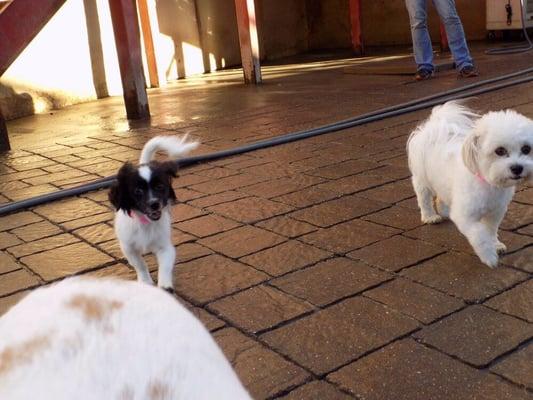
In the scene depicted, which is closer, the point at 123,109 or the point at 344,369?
the point at 344,369

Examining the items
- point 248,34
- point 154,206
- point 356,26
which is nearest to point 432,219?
point 154,206

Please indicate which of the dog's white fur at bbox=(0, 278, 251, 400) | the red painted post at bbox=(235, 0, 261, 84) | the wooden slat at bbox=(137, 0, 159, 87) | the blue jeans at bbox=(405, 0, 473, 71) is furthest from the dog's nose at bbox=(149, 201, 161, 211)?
the wooden slat at bbox=(137, 0, 159, 87)

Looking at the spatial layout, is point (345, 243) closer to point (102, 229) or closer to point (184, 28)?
point (102, 229)

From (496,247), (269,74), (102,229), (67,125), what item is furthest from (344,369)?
(269,74)

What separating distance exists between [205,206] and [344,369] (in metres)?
2.05

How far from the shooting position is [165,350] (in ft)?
1.91

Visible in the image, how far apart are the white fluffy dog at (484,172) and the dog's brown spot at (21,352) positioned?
89.8 inches

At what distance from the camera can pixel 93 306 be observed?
0.61 meters

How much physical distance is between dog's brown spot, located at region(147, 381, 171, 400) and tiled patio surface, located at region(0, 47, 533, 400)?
135cm

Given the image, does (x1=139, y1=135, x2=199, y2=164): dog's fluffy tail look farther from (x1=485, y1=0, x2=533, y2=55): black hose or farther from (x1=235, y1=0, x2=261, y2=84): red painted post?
(x1=485, y1=0, x2=533, y2=55): black hose

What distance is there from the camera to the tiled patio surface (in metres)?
1.94

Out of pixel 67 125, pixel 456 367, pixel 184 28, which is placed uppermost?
pixel 184 28

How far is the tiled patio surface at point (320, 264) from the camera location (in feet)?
6.35

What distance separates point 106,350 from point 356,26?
484 inches
